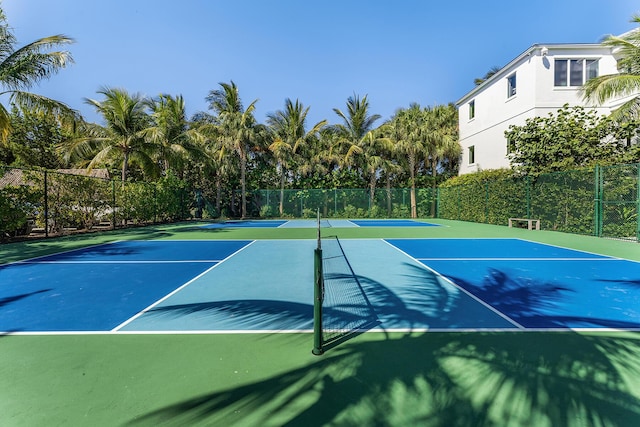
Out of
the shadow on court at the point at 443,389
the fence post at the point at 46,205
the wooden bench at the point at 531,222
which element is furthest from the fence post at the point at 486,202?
the fence post at the point at 46,205

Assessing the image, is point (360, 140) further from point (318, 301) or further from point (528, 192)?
point (318, 301)

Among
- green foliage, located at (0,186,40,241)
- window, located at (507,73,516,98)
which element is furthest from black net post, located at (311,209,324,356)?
window, located at (507,73,516,98)

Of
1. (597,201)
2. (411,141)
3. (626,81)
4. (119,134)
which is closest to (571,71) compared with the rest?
(626,81)

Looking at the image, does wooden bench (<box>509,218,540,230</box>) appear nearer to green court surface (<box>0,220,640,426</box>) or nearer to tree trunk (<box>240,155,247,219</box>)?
green court surface (<box>0,220,640,426</box>)

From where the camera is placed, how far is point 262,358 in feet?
10.6

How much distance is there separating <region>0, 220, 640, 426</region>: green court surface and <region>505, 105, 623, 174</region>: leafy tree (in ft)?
49.7

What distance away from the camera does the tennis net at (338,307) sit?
3.25 m

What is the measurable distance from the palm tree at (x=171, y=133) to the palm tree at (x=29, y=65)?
6766 mm

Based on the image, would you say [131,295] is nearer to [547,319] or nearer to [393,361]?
[393,361]

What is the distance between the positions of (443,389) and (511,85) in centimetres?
2472

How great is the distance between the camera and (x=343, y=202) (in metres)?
28.0

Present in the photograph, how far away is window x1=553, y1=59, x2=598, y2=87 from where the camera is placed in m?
19.4

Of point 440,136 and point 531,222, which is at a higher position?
point 440,136

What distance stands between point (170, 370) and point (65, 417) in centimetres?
80
